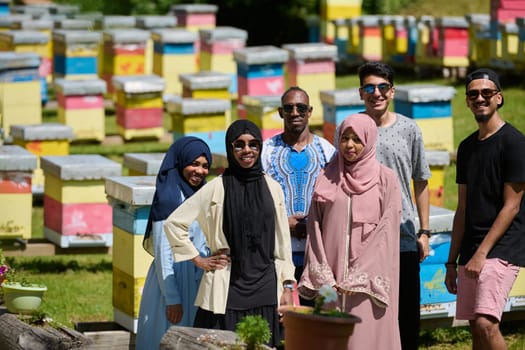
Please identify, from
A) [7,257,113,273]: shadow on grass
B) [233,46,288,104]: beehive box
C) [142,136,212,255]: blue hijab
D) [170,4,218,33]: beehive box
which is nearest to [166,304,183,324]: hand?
[142,136,212,255]: blue hijab

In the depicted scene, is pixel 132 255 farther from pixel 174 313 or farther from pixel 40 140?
pixel 40 140

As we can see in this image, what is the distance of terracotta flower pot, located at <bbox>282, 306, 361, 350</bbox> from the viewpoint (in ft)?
16.1

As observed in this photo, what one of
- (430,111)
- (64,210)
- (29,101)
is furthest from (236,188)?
(29,101)

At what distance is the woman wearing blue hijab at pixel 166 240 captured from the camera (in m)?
6.34

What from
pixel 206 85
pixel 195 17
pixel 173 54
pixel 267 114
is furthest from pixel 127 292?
pixel 195 17

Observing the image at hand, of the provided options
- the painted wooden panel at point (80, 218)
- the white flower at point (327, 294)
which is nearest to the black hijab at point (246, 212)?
the white flower at point (327, 294)

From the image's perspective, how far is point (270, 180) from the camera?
6.09 m

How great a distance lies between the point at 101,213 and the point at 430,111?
3.43m

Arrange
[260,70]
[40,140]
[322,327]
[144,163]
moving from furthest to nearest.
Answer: [260,70] < [40,140] < [144,163] < [322,327]

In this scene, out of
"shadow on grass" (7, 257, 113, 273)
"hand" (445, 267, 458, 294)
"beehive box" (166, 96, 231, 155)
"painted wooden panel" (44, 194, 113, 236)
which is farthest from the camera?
"beehive box" (166, 96, 231, 155)

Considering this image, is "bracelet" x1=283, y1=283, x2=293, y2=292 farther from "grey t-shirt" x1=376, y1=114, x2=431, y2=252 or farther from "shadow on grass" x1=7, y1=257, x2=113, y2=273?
"shadow on grass" x1=7, y1=257, x2=113, y2=273

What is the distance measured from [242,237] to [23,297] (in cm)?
185

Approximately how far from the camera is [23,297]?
7223 millimetres

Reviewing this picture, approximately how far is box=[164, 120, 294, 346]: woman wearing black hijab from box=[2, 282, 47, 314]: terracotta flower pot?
151 cm
